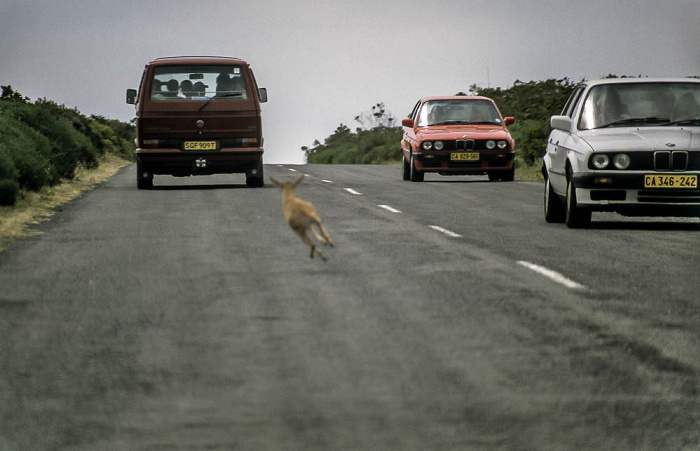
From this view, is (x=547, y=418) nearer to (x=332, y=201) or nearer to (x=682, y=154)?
(x=682, y=154)

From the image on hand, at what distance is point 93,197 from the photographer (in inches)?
704

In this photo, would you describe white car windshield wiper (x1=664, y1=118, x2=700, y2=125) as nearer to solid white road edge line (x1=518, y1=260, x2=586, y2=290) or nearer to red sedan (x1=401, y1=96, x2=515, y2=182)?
solid white road edge line (x1=518, y1=260, x2=586, y2=290)

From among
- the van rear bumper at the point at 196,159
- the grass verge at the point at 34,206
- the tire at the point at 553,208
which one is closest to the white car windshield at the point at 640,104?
the tire at the point at 553,208

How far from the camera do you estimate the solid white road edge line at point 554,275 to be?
7992 mm

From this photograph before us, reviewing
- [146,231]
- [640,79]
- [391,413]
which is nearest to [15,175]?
[146,231]

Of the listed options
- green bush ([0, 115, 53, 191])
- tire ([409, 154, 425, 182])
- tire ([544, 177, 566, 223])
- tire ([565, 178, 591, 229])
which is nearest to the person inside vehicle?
tire ([565, 178, 591, 229])

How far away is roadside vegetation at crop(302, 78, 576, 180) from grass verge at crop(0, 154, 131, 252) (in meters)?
10.9

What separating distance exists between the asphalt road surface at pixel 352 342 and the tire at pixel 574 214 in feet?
2.99

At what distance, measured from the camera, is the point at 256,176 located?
19.6 meters

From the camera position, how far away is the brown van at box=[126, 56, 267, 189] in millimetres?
18672

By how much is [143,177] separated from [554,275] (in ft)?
40.9

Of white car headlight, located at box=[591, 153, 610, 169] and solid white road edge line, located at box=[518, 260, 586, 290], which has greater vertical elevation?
white car headlight, located at box=[591, 153, 610, 169]

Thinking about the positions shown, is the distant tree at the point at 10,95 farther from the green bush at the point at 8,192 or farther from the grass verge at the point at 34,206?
the green bush at the point at 8,192

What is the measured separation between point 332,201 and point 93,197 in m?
4.07
